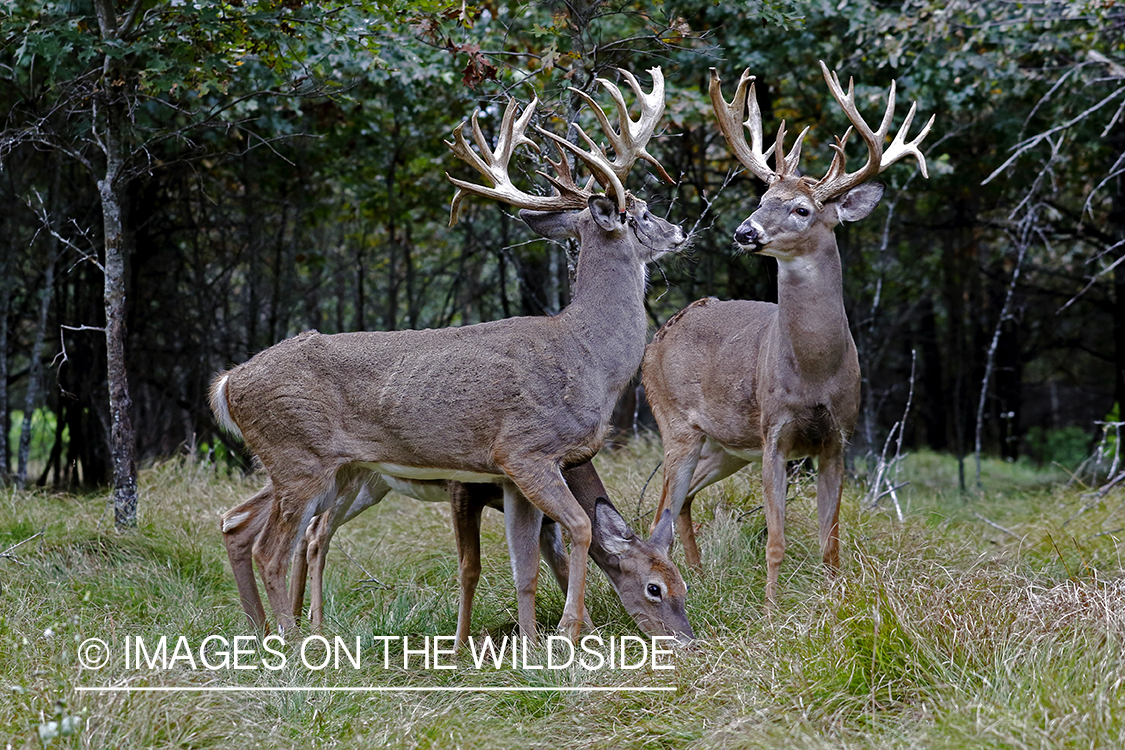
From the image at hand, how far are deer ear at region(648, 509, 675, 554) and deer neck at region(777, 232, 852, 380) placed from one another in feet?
3.22

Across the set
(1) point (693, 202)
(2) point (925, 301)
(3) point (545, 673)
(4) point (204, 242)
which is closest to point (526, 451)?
(3) point (545, 673)

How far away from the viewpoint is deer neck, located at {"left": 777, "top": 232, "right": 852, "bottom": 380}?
545 cm

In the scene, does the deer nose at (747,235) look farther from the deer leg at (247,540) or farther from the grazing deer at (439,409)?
the deer leg at (247,540)

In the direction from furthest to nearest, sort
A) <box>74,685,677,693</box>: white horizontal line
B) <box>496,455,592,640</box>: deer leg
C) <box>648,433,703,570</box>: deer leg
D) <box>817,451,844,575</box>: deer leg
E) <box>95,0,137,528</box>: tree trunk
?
<box>95,0,137,528</box>: tree trunk
<box>648,433,703,570</box>: deer leg
<box>817,451,844,575</box>: deer leg
<box>496,455,592,640</box>: deer leg
<box>74,685,677,693</box>: white horizontal line

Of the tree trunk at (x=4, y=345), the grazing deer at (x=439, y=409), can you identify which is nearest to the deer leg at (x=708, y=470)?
the grazing deer at (x=439, y=409)

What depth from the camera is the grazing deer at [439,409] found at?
4.94 m

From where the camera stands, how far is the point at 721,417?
20.3 feet

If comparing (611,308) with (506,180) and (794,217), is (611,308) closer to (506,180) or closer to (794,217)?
(506,180)

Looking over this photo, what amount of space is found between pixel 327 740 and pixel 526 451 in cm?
158

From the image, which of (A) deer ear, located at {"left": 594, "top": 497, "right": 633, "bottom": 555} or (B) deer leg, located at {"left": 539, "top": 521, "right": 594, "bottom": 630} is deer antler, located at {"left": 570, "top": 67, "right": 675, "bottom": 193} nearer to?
(A) deer ear, located at {"left": 594, "top": 497, "right": 633, "bottom": 555}

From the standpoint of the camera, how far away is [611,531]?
5.20 m

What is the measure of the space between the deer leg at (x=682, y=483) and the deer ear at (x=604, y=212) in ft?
5.16

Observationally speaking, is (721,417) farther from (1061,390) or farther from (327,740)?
(1061,390)

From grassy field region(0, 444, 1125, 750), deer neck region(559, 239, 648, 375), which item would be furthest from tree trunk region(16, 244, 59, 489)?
deer neck region(559, 239, 648, 375)
